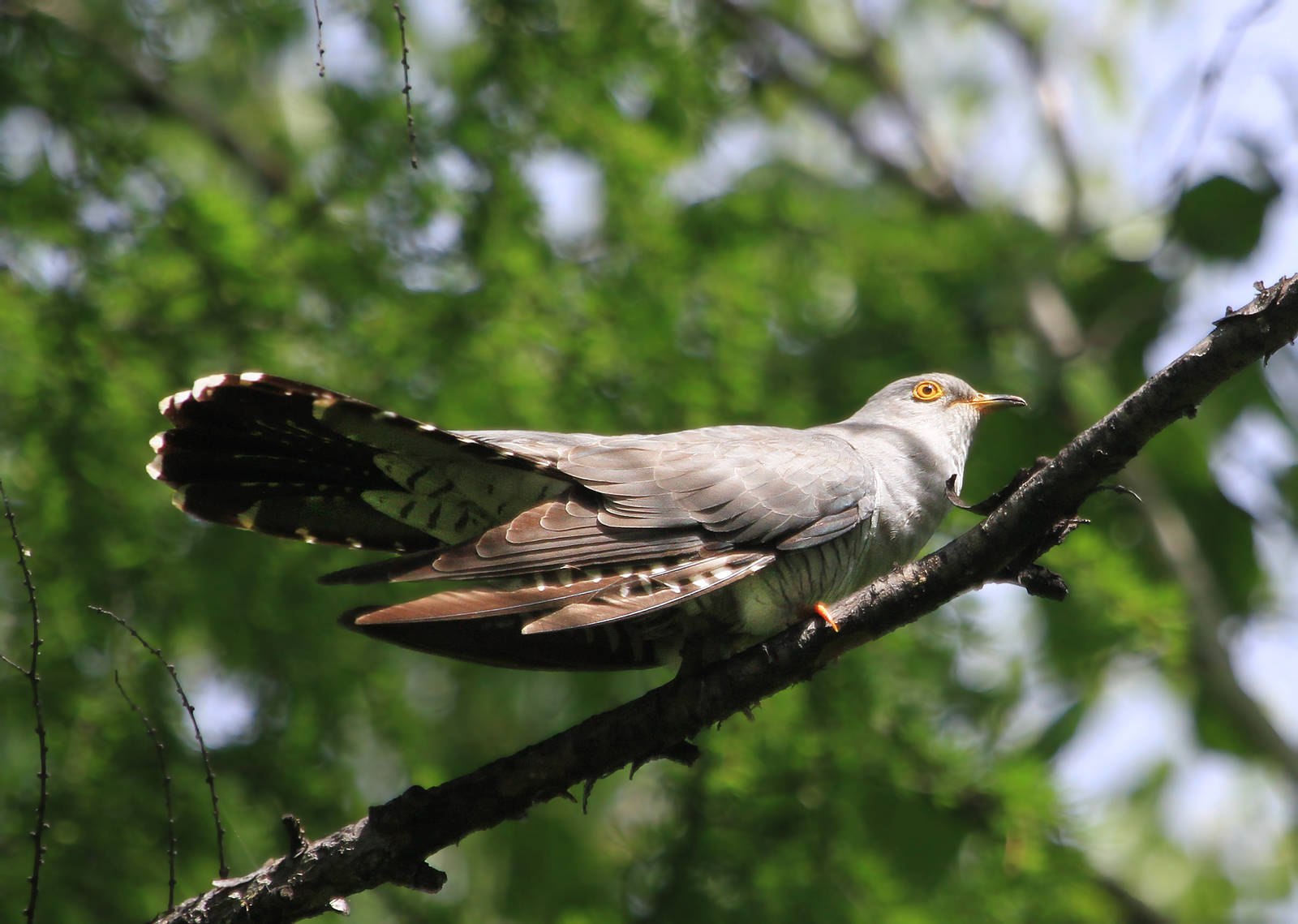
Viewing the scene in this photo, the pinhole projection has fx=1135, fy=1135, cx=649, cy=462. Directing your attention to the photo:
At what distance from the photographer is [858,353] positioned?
5523 mm

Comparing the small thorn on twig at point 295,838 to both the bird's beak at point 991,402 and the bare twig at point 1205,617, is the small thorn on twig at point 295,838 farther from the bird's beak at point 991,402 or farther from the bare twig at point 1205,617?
the bare twig at point 1205,617

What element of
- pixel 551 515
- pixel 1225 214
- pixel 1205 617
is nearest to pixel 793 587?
pixel 551 515

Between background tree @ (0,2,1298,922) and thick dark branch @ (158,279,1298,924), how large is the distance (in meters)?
2.03

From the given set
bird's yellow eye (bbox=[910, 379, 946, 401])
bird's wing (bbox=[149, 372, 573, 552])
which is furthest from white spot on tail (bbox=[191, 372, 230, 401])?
bird's yellow eye (bbox=[910, 379, 946, 401])

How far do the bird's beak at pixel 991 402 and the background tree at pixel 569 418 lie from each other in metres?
1.09

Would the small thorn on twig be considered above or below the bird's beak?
below

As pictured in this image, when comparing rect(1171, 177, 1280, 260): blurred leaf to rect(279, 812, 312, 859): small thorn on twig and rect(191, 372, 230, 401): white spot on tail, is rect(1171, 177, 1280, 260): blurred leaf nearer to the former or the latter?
rect(191, 372, 230, 401): white spot on tail

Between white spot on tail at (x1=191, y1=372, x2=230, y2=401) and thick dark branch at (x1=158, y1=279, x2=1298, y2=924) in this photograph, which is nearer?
thick dark branch at (x1=158, y1=279, x2=1298, y2=924)

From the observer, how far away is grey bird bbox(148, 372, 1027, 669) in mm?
2432

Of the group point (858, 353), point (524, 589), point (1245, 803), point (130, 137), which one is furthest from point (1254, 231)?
point (130, 137)

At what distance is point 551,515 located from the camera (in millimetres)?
2516

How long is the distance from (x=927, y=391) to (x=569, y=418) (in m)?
1.94

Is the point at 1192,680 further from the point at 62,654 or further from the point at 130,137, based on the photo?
the point at 130,137

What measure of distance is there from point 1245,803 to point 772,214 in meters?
4.55
